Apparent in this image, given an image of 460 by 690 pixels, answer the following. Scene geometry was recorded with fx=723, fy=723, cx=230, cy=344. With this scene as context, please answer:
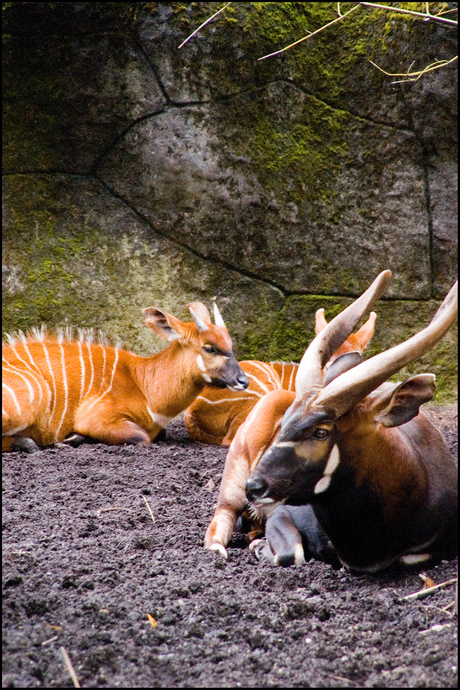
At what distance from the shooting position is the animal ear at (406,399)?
2.40m

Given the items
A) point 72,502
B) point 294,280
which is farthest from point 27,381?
point 294,280

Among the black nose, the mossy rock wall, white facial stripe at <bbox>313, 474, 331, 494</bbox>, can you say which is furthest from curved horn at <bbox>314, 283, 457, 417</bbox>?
the mossy rock wall

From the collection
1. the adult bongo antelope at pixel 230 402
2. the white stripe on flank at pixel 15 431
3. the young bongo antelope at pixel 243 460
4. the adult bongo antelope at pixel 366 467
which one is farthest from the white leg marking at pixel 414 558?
the white stripe on flank at pixel 15 431

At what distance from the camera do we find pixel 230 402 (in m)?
5.45

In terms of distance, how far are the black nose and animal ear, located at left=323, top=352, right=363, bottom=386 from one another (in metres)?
0.47

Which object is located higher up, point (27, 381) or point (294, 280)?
point (294, 280)

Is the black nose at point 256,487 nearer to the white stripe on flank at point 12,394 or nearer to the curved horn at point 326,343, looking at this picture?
the curved horn at point 326,343

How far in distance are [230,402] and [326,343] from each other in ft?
8.95

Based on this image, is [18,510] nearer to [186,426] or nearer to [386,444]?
[386,444]

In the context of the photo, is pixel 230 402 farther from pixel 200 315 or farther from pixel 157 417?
pixel 200 315

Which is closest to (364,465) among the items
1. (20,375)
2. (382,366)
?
(382,366)

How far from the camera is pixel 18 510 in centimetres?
323

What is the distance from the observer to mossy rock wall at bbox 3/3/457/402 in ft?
Answer: 17.3

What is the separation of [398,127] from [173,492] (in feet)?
11.5
